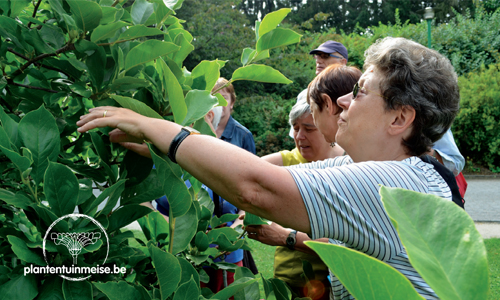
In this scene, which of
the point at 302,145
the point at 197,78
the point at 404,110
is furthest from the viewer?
the point at 302,145

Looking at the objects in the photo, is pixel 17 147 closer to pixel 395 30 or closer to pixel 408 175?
pixel 408 175

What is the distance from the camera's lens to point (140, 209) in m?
1.05

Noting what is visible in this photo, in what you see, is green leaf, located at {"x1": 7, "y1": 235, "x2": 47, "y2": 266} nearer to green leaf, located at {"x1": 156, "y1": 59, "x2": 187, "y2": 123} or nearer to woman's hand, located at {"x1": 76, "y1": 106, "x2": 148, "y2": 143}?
woman's hand, located at {"x1": 76, "y1": 106, "x2": 148, "y2": 143}

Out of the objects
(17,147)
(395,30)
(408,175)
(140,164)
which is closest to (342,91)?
(408,175)

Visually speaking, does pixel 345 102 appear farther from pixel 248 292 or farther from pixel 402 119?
pixel 248 292

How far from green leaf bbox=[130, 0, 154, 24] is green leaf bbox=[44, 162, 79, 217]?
49cm

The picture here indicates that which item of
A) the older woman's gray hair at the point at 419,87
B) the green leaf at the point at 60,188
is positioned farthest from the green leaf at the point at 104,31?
the older woman's gray hair at the point at 419,87

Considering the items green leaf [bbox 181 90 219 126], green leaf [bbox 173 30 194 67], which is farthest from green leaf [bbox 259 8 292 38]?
green leaf [bbox 181 90 219 126]

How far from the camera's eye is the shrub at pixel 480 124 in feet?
42.9

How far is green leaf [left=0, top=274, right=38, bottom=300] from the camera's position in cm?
88

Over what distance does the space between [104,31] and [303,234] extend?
1916 millimetres

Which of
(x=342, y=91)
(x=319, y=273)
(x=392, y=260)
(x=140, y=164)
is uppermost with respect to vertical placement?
(x=140, y=164)

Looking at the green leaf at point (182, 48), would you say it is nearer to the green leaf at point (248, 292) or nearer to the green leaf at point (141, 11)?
the green leaf at point (141, 11)

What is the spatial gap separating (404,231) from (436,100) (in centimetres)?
154
